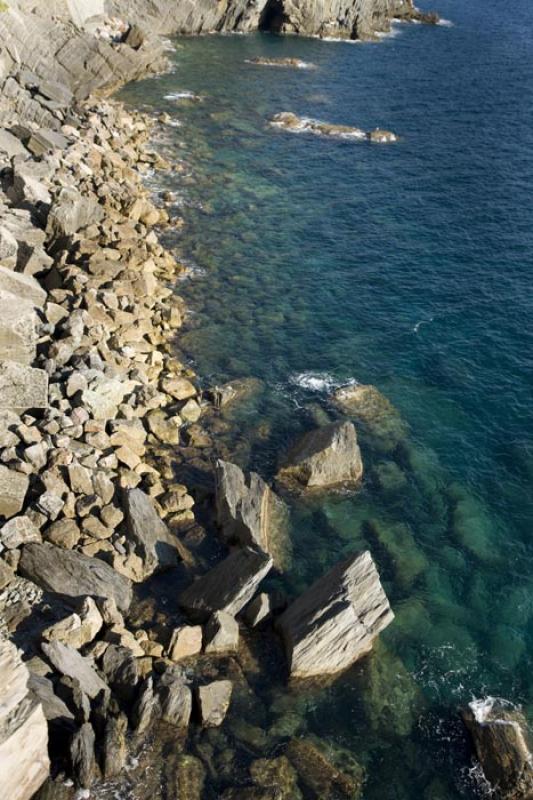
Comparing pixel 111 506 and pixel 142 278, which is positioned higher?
pixel 142 278

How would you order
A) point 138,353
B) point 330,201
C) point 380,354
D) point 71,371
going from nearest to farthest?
point 71,371 → point 138,353 → point 380,354 → point 330,201

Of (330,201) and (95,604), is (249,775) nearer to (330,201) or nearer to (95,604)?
(95,604)

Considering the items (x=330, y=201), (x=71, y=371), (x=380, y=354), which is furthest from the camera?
(x=330, y=201)

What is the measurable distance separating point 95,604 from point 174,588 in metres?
3.42

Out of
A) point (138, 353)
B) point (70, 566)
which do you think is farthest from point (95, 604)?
point (138, 353)

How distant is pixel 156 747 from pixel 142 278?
26.5 m

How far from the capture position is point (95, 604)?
22.1 m

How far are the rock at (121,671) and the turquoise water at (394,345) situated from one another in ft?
10.8

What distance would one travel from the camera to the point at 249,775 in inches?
757

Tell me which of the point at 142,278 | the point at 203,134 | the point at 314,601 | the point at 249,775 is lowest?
the point at 249,775

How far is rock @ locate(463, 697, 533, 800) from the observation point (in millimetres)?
20172

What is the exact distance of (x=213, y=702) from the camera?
20453 mm

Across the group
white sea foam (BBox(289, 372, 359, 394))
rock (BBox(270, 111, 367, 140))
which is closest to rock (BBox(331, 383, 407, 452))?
white sea foam (BBox(289, 372, 359, 394))

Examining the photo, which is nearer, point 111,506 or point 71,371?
point 111,506
